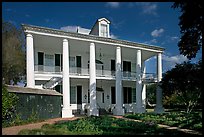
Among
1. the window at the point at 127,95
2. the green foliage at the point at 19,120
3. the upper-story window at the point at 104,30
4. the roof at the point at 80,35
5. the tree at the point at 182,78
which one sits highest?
the upper-story window at the point at 104,30

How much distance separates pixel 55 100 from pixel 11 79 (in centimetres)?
1197

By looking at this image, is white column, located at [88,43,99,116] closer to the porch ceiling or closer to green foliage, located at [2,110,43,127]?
the porch ceiling

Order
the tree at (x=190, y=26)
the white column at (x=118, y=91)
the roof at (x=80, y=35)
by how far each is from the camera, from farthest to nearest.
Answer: the white column at (x=118, y=91) → the roof at (x=80, y=35) → the tree at (x=190, y=26)

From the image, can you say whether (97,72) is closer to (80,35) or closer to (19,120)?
(80,35)

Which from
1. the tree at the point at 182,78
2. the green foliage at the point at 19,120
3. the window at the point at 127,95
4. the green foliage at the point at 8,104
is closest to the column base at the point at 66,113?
the green foliage at the point at 19,120

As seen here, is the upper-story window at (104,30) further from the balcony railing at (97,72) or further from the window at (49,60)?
the window at (49,60)

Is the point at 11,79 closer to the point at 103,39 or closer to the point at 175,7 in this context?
the point at 103,39

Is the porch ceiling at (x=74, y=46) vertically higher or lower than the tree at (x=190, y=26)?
higher

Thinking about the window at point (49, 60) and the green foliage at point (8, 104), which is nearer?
the green foliage at point (8, 104)

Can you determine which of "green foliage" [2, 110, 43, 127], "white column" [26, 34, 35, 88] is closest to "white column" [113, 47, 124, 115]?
"white column" [26, 34, 35, 88]

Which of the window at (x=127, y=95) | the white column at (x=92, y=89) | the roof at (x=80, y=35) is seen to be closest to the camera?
the roof at (x=80, y=35)

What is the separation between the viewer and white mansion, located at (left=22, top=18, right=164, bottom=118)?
2128cm

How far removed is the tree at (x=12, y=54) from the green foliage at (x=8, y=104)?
10.0 meters

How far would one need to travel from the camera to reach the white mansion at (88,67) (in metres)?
21.3
